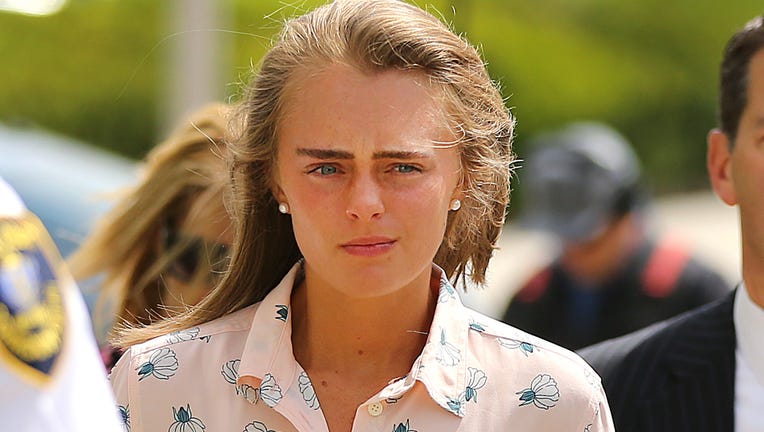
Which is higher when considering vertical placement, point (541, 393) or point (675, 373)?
point (541, 393)

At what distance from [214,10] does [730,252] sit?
19.6 feet

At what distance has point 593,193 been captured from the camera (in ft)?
18.6

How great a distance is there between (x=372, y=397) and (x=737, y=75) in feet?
4.23

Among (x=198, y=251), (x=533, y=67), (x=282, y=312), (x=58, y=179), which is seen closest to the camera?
(x=282, y=312)

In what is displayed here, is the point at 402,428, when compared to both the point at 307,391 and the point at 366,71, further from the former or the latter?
the point at 366,71

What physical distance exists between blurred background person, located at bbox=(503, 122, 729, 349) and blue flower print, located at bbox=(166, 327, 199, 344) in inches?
118

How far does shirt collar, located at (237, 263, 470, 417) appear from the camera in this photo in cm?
211

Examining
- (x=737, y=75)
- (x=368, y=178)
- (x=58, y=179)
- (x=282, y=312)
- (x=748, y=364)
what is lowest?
(x=748, y=364)

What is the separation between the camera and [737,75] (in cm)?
293

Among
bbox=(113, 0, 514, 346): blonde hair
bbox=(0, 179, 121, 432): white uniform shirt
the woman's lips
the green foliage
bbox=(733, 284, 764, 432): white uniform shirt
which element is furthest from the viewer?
the green foliage

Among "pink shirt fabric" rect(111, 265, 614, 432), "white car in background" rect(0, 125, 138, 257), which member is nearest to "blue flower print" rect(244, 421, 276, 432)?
"pink shirt fabric" rect(111, 265, 614, 432)

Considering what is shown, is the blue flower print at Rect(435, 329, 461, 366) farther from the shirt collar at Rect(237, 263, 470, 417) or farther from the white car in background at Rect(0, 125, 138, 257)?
the white car in background at Rect(0, 125, 138, 257)

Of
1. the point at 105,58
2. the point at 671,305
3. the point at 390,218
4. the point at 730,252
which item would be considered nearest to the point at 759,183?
the point at 390,218

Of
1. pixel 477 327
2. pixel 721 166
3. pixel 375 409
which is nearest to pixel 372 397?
pixel 375 409
